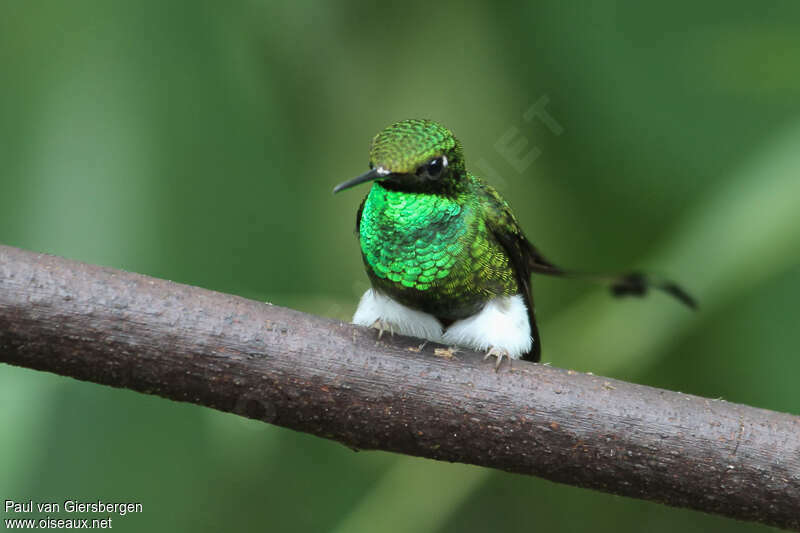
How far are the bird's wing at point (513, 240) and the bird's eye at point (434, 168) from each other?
0.97 feet

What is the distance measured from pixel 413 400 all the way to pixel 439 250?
0.47m

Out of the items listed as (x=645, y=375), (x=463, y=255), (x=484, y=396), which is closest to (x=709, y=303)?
(x=645, y=375)

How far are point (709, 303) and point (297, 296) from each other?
1382mm

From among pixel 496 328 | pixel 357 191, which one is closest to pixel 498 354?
pixel 496 328

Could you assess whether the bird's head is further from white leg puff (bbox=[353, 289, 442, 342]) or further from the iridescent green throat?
white leg puff (bbox=[353, 289, 442, 342])

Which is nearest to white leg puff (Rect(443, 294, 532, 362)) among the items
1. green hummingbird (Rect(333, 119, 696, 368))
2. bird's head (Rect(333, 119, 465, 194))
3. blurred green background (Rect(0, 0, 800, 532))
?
green hummingbird (Rect(333, 119, 696, 368))

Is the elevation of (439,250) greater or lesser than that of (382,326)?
greater

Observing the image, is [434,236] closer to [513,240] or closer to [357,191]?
[513,240]

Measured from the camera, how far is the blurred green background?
263 centimetres

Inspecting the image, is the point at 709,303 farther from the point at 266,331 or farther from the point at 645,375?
the point at 266,331

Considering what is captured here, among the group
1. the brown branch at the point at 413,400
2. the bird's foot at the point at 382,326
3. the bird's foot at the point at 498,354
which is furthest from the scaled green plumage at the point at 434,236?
the brown branch at the point at 413,400

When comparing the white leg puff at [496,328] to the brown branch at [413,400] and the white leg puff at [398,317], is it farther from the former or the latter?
the brown branch at [413,400]

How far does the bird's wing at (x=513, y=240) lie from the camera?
2.38 m

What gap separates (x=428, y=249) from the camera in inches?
87.5
